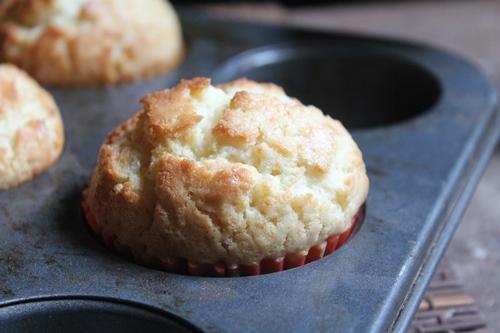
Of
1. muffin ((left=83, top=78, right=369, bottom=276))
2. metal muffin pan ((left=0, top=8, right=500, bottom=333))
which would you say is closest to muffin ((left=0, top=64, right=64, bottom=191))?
metal muffin pan ((left=0, top=8, right=500, bottom=333))

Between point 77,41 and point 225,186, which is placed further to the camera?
point 77,41

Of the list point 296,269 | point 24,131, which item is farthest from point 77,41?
point 296,269

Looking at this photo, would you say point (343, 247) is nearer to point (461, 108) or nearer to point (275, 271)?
point (275, 271)

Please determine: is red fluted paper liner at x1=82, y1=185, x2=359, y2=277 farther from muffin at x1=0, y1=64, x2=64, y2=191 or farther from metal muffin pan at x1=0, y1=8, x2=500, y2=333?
muffin at x1=0, y1=64, x2=64, y2=191

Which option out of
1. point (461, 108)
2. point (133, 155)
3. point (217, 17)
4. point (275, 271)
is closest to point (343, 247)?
point (275, 271)

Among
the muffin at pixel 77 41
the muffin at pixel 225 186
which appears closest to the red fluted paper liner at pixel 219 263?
the muffin at pixel 225 186

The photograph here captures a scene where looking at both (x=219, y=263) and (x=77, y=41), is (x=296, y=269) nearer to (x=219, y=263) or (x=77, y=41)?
(x=219, y=263)
